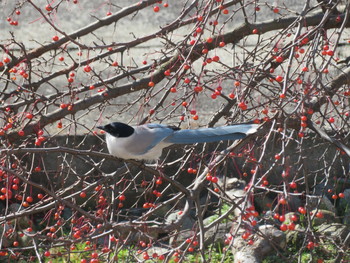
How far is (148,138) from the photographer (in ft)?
10.3

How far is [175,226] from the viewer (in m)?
2.58

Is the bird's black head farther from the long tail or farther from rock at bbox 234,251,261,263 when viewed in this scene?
rock at bbox 234,251,261,263

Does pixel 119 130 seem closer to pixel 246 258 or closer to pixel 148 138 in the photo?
pixel 148 138

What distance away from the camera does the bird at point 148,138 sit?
300 cm

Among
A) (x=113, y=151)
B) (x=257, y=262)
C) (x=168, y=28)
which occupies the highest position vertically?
(x=168, y=28)

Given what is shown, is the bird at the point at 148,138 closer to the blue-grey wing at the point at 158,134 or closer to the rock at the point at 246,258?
the blue-grey wing at the point at 158,134

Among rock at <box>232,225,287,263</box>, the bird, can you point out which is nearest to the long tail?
the bird

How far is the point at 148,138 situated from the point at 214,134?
359mm

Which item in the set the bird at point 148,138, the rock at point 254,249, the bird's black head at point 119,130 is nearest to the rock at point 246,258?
the rock at point 254,249

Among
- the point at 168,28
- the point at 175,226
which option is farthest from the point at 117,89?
the point at 175,226

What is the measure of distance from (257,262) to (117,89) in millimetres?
1493

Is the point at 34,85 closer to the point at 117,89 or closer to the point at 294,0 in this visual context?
the point at 117,89

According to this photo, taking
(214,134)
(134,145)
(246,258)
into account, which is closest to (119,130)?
(134,145)

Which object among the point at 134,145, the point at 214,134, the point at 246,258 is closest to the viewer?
the point at 214,134
